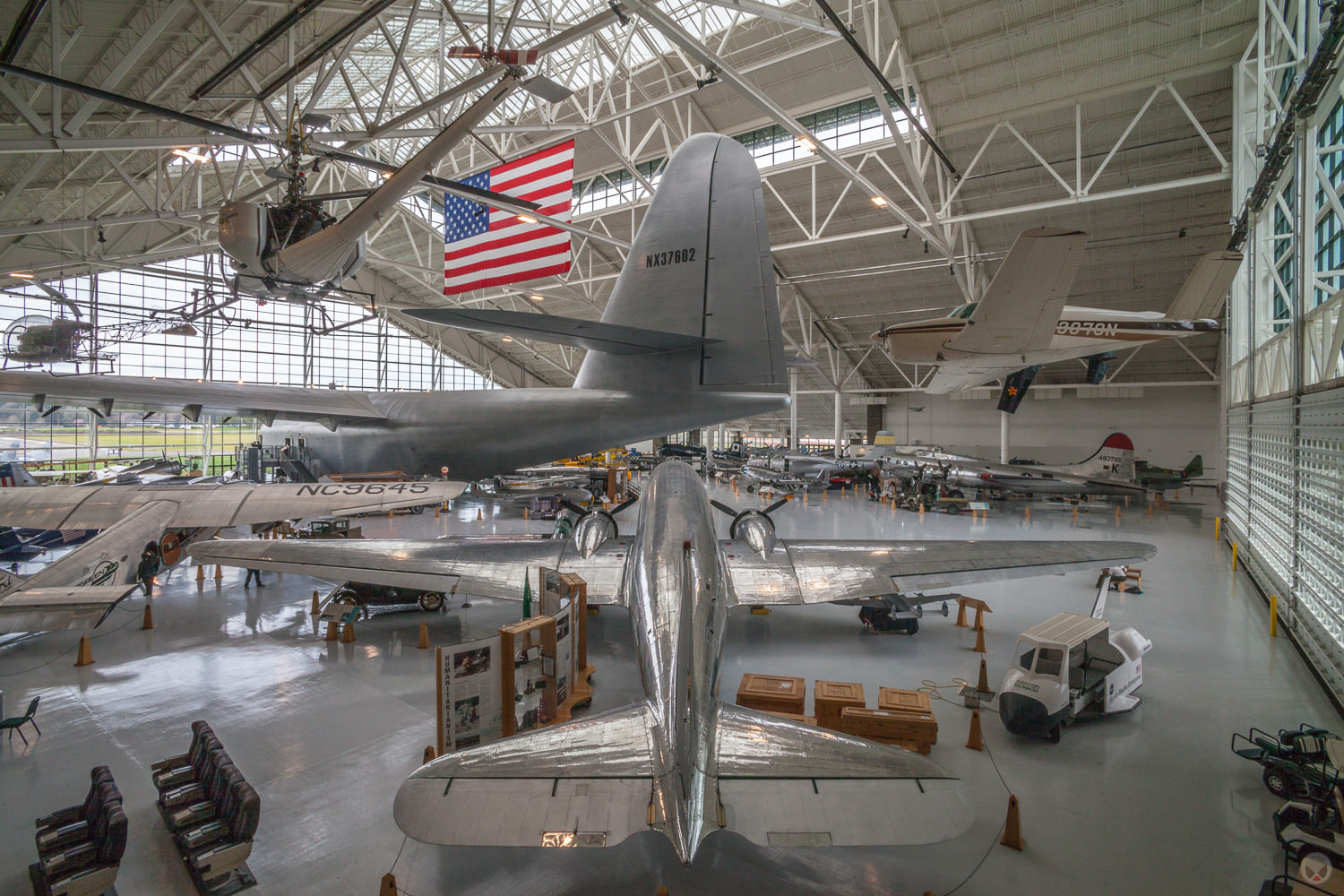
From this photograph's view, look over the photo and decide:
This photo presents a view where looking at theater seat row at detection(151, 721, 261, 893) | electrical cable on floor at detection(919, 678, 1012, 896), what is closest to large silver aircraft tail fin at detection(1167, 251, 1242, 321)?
electrical cable on floor at detection(919, 678, 1012, 896)

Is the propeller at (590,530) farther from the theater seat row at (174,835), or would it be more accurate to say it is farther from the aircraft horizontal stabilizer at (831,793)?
the aircraft horizontal stabilizer at (831,793)

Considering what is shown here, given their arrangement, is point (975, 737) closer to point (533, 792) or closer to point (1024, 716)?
point (1024, 716)

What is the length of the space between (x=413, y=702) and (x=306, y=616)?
499 centimetres

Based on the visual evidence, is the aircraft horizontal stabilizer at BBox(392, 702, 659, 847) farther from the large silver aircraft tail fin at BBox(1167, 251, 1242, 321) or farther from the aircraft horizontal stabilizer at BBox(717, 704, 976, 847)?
the large silver aircraft tail fin at BBox(1167, 251, 1242, 321)

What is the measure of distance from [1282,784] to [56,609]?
1382 centimetres

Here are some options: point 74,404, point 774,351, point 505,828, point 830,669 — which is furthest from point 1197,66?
point 74,404

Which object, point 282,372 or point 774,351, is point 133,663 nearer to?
point 774,351

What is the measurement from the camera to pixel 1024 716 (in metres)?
6.50

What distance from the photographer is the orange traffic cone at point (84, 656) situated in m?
8.57

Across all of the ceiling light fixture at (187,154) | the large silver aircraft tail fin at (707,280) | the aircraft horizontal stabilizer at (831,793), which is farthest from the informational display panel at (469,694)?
the ceiling light fixture at (187,154)

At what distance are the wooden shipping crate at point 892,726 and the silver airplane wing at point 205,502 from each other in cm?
754

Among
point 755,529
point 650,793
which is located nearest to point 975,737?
point 650,793

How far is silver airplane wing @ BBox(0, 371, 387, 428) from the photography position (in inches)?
491

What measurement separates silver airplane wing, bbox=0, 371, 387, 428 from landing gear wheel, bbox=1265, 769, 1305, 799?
1820 centimetres
